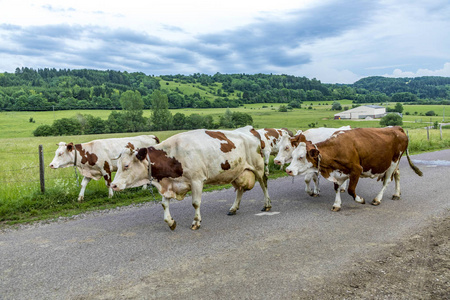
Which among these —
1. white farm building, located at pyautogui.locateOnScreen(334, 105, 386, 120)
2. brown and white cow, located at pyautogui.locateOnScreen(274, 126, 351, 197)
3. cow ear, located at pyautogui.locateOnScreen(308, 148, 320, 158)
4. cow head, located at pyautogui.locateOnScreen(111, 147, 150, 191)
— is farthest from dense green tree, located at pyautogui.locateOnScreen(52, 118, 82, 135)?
white farm building, located at pyautogui.locateOnScreen(334, 105, 386, 120)

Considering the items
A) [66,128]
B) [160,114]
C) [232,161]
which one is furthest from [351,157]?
[160,114]

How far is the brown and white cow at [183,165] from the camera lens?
729cm

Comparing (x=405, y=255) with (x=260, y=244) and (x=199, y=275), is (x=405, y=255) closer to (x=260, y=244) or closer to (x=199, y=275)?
(x=260, y=244)

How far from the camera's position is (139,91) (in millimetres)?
144125

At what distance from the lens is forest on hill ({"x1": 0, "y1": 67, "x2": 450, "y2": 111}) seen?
11506 cm

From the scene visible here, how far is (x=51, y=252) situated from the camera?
6.22 m

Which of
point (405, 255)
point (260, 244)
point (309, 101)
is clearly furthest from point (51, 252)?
point (309, 101)

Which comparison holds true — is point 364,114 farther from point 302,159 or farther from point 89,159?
point 89,159

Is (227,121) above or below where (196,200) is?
above

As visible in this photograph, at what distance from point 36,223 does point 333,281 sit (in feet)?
24.0

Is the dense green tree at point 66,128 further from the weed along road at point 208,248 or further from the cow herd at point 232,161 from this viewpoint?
the weed along road at point 208,248

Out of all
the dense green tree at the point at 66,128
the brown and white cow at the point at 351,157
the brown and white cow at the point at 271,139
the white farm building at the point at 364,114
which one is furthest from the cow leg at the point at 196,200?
the white farm building at the point at 364,114

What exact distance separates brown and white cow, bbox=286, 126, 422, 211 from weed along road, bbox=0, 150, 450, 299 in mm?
893

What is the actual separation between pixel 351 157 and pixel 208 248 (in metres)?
4.80
